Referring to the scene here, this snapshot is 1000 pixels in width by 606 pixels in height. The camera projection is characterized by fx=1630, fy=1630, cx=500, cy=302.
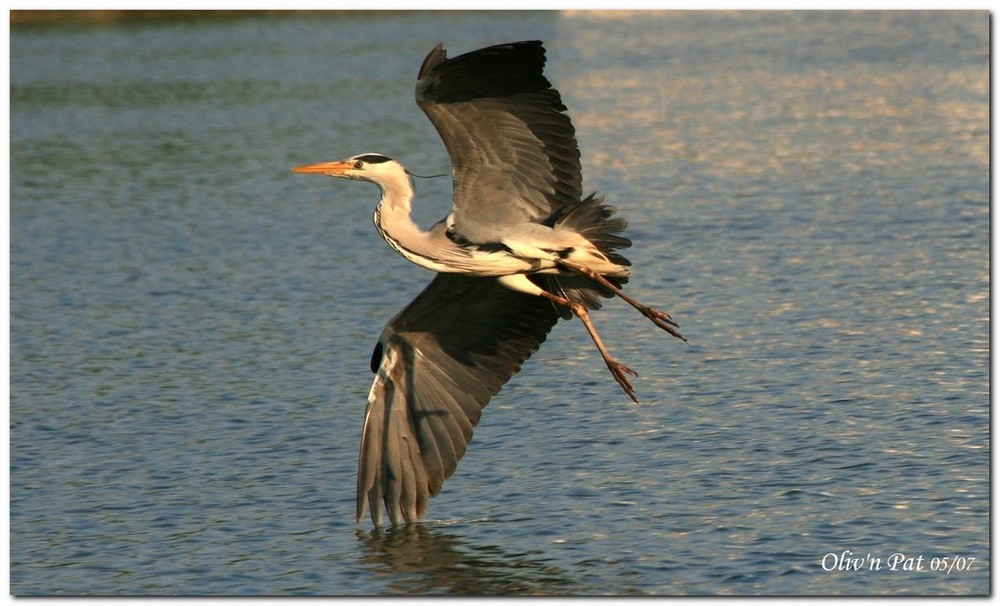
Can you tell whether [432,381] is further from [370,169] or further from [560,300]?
[370,169]

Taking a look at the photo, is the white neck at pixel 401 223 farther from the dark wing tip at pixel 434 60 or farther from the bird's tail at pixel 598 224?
the dark wing tip at pixel 434 60

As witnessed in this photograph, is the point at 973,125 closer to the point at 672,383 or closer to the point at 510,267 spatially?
the point at 672,383

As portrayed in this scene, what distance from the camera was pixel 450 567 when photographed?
9617mm

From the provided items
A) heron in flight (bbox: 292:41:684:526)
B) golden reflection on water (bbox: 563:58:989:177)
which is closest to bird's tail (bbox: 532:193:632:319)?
heron in flight (bbox: 292:41:684:526)

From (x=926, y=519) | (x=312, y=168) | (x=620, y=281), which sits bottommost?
(x=926, y=519)

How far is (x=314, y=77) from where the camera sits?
39.3 m

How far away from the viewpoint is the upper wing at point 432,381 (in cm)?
1052

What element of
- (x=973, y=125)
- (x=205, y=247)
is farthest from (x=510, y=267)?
(x=973, y=125)

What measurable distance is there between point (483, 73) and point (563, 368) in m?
5.23

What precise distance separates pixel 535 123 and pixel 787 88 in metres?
23.6

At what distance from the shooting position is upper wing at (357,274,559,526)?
34.5ft

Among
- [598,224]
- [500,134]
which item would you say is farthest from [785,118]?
[500,134]

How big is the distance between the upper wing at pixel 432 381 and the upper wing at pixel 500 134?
26.1 inches

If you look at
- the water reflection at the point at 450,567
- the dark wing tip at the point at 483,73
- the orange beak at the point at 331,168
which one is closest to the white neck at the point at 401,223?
the orange beak at the point at 331,168
